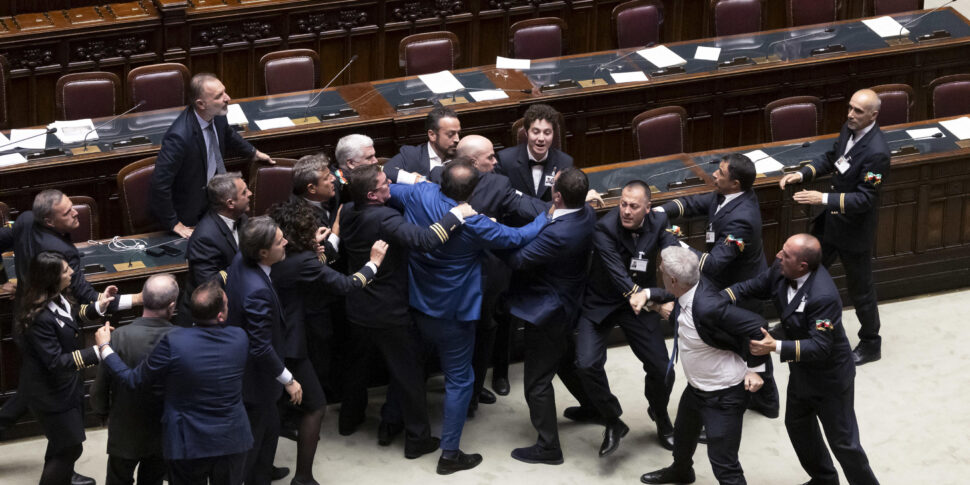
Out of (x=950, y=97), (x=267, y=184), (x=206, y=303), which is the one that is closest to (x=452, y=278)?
(x=206, y=303)

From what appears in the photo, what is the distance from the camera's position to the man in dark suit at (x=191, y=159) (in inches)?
313

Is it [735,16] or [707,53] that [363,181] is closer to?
[707,53]

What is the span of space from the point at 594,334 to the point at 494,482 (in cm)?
94

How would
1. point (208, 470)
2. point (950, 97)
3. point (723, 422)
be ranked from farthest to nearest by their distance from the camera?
point (950, 97) → point (723, 422) → point (208, 470)

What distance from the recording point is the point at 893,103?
9.54m

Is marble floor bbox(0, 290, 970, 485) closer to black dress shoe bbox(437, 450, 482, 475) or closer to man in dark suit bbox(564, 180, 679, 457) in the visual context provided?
black dress shoe bbox(437, 450, 482, 475)

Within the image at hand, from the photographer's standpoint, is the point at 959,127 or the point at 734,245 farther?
the point at 959,127

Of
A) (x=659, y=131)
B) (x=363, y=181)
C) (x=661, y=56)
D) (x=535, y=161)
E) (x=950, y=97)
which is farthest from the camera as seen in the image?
(x=661, y=56)

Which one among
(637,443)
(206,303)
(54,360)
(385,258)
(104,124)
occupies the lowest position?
(637,443)

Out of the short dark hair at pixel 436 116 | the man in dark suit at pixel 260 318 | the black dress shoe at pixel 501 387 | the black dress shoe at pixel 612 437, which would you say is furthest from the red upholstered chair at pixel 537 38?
the man in dark suit at pixel 260 318

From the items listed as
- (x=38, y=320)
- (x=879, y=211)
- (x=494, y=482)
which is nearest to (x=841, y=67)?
(x=879, y=211)

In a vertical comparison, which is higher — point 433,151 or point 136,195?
point 433,151

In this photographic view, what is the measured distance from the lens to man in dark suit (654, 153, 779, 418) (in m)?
7.48

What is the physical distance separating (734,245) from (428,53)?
3342mm
